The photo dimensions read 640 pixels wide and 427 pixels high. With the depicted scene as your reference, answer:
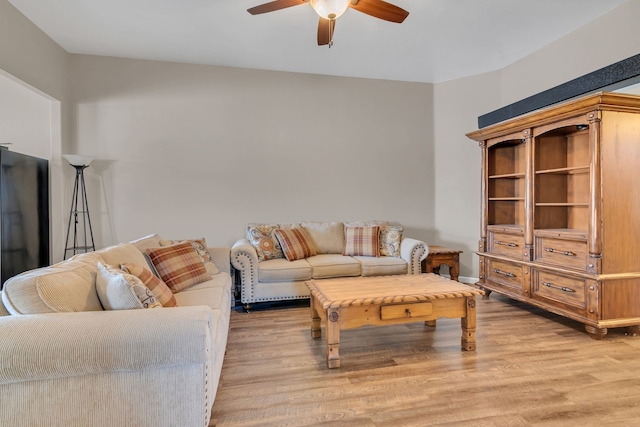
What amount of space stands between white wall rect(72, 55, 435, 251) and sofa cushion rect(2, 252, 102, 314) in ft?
8.07

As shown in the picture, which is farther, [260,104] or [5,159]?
Result: [260,104]

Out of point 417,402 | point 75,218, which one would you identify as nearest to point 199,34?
point 75,218

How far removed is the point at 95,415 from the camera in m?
1.35

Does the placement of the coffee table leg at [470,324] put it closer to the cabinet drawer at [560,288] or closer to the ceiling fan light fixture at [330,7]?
the cabinet drawer at [560,288]

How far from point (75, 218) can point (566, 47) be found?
5.72 m

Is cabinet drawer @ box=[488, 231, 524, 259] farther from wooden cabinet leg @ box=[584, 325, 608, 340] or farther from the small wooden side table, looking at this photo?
wooden cabinet leg @ box=[584, 325, 608, 340]

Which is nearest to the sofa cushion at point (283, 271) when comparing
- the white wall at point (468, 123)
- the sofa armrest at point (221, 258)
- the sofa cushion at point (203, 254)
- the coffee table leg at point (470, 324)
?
the sofa armrest at point (221, 258)

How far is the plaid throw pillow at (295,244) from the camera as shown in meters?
3.72

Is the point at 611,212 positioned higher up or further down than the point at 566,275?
higher up

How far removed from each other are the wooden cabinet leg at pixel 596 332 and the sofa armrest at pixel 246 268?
298cm

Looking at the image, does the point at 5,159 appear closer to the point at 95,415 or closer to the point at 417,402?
the point at 95,415

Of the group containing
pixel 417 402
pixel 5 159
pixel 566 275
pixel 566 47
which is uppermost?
pixel 566 47

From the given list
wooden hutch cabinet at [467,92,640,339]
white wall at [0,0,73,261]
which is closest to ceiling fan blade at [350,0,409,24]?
wooden hutch cabinet at [467,92,640,339]

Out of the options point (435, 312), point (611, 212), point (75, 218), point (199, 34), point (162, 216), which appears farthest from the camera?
point (162, 216)
